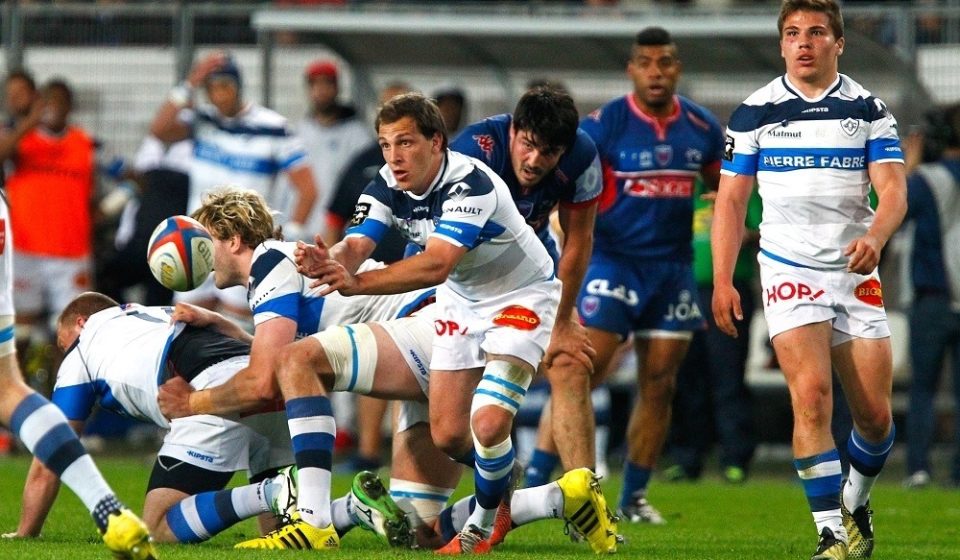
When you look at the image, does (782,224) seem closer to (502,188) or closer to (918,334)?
(502,188)

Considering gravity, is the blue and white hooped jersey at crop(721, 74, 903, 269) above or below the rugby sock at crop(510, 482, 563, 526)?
above

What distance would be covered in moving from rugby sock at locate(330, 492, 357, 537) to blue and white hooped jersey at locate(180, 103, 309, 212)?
5.93 meters

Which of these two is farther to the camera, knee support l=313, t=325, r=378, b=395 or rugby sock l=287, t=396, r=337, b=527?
knee support l=313, t=325, r=378, b=395

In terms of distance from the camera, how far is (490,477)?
7254 mm

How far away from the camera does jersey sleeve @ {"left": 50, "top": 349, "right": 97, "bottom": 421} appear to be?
7762mm

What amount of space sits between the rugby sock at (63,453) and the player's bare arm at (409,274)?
47.1 inches

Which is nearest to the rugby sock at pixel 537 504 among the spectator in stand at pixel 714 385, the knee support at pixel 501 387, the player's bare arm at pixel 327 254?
the knee support at pixel 501 387

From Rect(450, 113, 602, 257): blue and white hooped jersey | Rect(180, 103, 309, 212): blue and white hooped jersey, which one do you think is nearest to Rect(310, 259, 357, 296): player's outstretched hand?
Rect(450, 113, 602, 257): blue and white hooped jersey

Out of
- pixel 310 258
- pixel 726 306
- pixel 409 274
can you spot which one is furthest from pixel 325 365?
pixel 726 306

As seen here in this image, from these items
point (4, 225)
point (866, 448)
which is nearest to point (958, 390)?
point (866, 448)

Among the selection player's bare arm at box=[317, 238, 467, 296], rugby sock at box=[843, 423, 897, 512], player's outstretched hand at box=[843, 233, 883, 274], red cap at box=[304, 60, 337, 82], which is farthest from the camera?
red cap at box=[304, 60, 337, 82]

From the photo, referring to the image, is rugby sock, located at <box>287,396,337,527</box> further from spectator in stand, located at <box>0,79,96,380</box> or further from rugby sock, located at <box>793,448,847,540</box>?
spectator in stand, located at <box>0,79,96,380</box>

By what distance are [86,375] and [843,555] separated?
11.5ft

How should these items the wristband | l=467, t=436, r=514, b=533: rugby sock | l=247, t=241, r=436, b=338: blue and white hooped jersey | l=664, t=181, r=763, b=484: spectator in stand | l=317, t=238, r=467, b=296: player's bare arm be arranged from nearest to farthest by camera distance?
l=317, t=238, r=467, b=296: player's bare arm
l=467, t=436, r=514, b=533: rugby sock
l=247, t=241, r=436, b=338: blue and white hooped jersey
l=664, t=181, r=763, b=484: spectator in stand
the wristband
